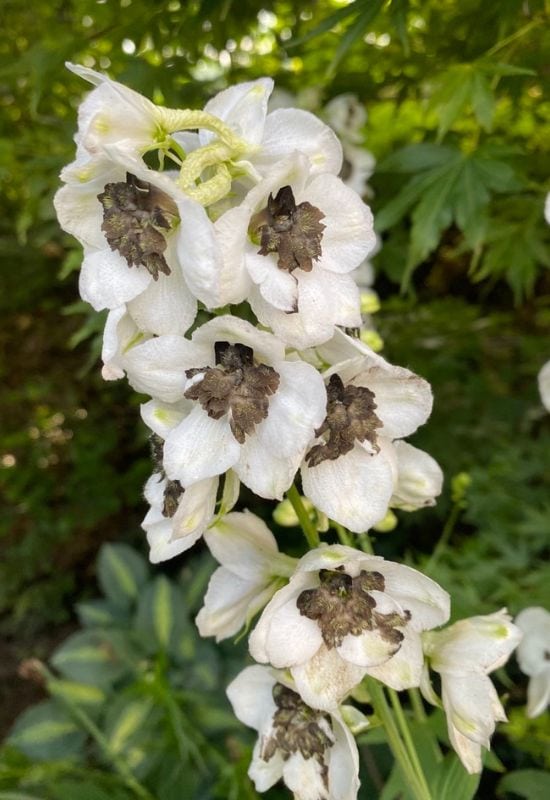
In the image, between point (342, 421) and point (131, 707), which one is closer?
point (342, 421)

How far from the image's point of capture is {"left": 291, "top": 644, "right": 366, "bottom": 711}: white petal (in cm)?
76

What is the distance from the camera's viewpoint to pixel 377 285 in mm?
2475

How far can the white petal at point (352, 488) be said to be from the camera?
0.75m

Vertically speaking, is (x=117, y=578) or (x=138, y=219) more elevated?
(x=138, y=219)

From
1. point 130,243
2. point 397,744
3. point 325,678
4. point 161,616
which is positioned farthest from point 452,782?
point 161,616

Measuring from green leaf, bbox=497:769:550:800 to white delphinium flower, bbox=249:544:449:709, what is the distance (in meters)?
0.51

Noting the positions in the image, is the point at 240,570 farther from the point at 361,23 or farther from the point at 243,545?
the point at 361,23

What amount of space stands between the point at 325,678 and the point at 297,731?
0.13m

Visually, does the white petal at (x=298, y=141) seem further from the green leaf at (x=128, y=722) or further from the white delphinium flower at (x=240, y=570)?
the green leaf at (x=128, y=722)

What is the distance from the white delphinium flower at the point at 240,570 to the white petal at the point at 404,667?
0.14 m

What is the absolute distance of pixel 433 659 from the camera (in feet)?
2.78

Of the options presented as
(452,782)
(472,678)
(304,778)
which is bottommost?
(452,782)

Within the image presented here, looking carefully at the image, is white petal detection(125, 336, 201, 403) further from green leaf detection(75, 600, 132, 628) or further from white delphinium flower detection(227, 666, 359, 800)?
green leaf detection(75, 600, 132, 628)

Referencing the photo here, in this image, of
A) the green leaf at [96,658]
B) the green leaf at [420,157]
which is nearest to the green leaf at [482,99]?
the green leaf at [420,157]
